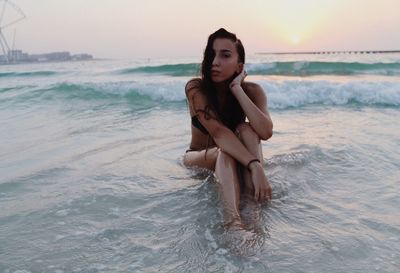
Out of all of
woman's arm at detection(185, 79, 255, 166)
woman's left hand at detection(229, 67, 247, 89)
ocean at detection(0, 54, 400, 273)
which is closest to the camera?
ocean at detection(0, 54, 400, 273)

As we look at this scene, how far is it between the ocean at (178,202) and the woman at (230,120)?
0.17 m

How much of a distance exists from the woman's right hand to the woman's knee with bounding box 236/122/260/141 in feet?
1.00

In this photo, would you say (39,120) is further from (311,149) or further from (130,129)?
(311,149)

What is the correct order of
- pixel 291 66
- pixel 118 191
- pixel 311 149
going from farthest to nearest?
pixel 291 66 < pixel 311 149 < pixel 118 191

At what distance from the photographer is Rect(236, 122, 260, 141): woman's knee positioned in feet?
10.2

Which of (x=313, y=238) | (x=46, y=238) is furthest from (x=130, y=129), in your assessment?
(x=313, y=238)

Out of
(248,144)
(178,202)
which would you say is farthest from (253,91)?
(178,202)

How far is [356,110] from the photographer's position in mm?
8156

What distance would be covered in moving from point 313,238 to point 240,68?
158cm

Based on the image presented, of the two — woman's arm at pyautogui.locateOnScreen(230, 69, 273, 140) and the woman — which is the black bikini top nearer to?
the woman

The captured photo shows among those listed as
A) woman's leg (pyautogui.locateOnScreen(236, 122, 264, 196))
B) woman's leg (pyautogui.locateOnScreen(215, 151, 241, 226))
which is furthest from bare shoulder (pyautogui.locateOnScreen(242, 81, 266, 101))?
woman's leg (pyautogui.locateOnScreen(215, 151, 241, 226))

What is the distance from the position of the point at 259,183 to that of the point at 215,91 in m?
0.92

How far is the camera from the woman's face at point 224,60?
315 cm

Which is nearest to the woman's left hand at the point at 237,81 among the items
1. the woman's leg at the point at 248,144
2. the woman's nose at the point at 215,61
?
the woman's nose at the point at 215,61
